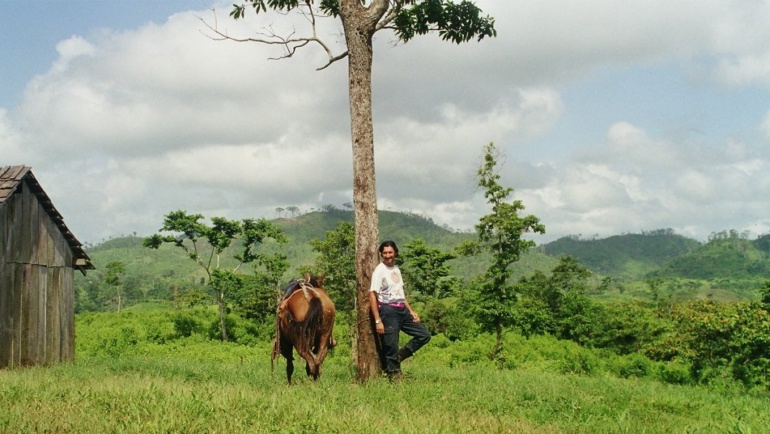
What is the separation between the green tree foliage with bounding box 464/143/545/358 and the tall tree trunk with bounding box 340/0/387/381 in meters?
16.3

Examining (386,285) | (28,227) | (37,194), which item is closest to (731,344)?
(386,285)

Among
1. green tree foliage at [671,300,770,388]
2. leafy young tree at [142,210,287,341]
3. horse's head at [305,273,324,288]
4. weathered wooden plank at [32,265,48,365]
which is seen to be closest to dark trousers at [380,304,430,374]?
horse's head at [305,273,324,288]

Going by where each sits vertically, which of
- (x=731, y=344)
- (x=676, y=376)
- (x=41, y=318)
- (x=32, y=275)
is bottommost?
(x=676, y=376)

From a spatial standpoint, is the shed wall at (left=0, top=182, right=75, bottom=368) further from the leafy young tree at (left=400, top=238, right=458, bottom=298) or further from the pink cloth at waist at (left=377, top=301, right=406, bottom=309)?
the leafy young tree at (left=400, top=238, right=458, bottom=298)

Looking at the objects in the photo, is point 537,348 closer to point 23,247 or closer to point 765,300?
point 765,300

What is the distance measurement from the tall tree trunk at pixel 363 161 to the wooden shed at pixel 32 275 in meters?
10.8

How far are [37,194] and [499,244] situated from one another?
18454mm

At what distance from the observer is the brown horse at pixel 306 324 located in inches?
347

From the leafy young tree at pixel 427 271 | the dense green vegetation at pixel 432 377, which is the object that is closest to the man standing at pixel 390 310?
the dense green vegetation at pixel 432 377

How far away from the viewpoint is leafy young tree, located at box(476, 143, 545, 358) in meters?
26.0

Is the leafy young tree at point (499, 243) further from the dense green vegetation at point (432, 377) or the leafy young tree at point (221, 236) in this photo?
the leafy young tree at point (221, 236)

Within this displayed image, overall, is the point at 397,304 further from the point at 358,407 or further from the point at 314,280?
the point at 358,407

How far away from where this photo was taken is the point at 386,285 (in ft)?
29.9

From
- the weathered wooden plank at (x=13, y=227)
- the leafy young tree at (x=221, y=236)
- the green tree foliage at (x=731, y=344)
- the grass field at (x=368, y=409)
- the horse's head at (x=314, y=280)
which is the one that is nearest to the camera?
the grass field at (x=368, y=409)
